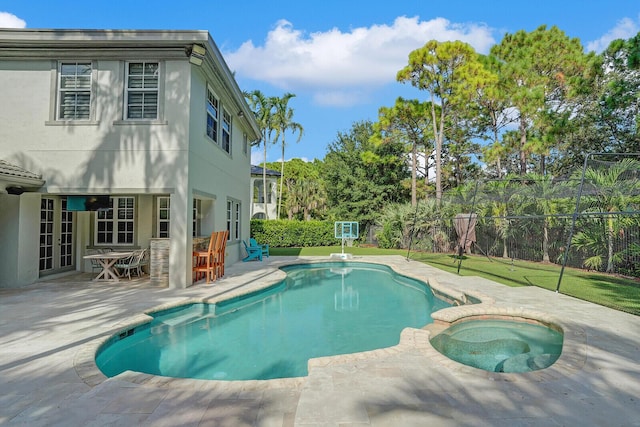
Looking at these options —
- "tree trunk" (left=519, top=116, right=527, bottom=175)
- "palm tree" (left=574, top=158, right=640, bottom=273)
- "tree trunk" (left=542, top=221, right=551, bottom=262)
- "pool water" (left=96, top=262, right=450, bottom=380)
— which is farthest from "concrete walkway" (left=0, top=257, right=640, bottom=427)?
"tree trunk" (left=519, top=116, right=527, bottom=175)

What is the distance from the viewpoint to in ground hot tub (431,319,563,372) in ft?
15.1

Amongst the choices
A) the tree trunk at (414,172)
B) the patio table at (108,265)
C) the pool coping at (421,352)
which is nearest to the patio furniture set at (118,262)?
the patio table at (108,265)

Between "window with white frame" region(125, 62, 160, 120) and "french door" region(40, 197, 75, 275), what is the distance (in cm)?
387

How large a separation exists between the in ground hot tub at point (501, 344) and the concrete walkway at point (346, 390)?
0.37 m

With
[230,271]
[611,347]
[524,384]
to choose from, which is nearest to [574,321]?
[611,347]

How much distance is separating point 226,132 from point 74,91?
15.6ft

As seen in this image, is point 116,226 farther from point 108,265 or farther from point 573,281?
point 573,281

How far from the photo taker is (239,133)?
47.3 feet

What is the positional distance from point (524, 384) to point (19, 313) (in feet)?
25.7

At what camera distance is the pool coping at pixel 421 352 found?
343 cm

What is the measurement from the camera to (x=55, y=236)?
32.6 feet

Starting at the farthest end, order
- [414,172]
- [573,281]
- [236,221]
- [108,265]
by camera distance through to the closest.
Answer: [414,172] → [236,221] → [573,281] → [108,265]

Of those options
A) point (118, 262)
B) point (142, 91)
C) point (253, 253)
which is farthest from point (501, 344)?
point (253, 253)

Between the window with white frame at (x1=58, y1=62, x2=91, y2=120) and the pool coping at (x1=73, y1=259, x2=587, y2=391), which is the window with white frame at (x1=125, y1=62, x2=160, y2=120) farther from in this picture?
the pool coping at (x1=73, y1=259, x2=587, y2=391)
